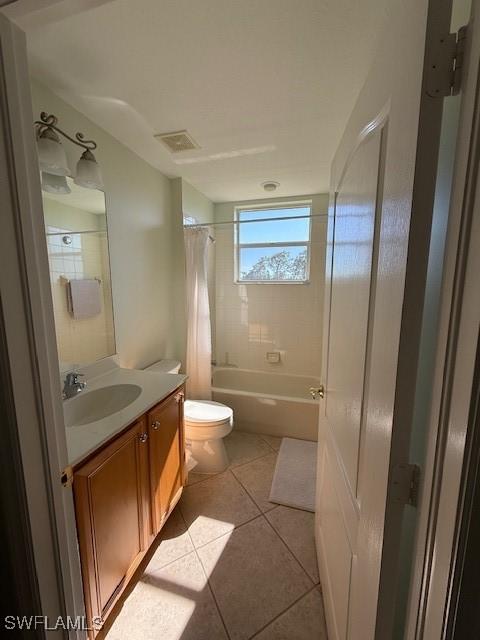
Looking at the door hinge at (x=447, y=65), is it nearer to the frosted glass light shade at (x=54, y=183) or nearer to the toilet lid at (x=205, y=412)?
the frosted glass light shade at (x=54, y=183)

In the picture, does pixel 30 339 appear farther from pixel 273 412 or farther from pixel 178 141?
pixel 273 412

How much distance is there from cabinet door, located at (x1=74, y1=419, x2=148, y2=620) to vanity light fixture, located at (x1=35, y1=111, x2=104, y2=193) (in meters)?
1.31

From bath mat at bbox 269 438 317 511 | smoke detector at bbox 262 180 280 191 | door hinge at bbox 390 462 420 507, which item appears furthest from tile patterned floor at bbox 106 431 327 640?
smoke detector at bbox 262 180 280 191

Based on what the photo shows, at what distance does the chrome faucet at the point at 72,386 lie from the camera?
1389 mm

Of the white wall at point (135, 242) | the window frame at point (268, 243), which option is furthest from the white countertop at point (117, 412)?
the window frame at point (268, 243)

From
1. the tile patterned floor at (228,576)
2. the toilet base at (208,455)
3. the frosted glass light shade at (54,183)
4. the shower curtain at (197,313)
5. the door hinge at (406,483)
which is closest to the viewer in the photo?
the door hinge at (406,483)

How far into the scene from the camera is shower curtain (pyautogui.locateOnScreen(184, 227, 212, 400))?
250 centimetres

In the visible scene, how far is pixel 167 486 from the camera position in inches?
61.4

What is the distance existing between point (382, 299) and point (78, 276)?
164cm

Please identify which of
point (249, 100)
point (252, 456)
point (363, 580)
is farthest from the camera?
point (252, 456)

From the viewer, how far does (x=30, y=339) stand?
0.67 meters

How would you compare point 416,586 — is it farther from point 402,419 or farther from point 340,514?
point 340,514

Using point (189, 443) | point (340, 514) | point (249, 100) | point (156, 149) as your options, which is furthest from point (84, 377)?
point (249, 100)

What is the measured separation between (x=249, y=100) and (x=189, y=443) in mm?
2321
